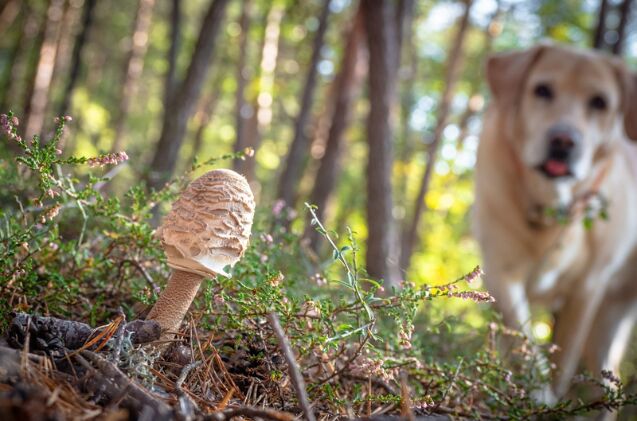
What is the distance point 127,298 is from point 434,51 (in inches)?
623

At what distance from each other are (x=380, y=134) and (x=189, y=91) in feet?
8.44

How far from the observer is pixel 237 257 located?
1602 mm

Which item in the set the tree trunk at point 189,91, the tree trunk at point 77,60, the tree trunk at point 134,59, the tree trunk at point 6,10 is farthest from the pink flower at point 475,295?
the tree trunk at point 134,59

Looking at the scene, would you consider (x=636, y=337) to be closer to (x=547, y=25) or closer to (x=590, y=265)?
(x=590, y=265)

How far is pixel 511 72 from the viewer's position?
445cm

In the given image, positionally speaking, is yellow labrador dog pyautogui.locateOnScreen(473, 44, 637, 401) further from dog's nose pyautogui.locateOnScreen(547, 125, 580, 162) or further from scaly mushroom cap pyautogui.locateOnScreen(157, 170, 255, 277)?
scaly mushroom cap pyautogui.locateOnScreen(157, 170, 255, 277)

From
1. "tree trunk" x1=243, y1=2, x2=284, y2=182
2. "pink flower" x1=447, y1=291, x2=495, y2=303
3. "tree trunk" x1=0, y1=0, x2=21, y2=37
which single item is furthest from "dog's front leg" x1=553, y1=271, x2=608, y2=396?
"tree trunk" x1=0, y1=0, x2=21, y2=37

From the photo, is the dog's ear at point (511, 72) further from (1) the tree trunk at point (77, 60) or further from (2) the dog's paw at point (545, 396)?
(1) the tree trunk at point (77, 60)

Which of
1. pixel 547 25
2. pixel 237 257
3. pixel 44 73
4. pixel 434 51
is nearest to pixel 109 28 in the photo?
pixel 44 73

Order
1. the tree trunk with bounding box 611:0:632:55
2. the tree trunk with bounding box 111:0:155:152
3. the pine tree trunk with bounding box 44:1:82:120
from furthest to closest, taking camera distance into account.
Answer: the tree trunk with bounding box 111:0:155:152
the pine tree trunk with bounding box 44:1:82:120
the tree trunk with bounding box 611:0:632:55

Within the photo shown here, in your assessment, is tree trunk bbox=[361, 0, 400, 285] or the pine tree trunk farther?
the pine tree trunk

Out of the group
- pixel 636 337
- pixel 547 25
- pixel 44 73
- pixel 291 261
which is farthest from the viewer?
pixel 547 25

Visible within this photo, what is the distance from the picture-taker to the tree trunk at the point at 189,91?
21.3 feet

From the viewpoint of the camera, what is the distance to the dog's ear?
14.5 feet
